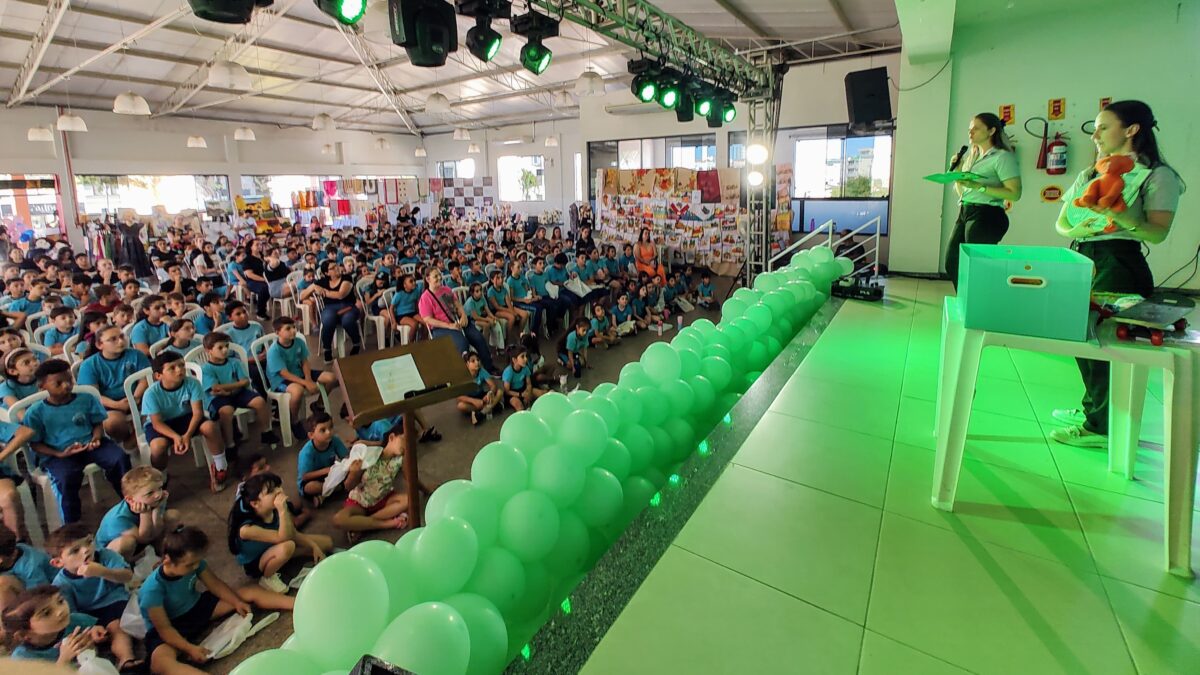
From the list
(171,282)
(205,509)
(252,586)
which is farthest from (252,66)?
(252,586)

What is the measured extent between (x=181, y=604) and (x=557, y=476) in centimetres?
168

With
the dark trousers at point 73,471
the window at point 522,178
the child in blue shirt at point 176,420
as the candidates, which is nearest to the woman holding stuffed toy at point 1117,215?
the child in blue shirt at point 176,420

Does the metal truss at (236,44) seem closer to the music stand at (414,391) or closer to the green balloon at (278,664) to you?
the music stand at (414,391)

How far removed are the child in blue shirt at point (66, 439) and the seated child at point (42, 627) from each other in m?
1.41

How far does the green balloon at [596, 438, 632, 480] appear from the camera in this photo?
2279mm

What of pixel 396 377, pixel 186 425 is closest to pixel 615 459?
Answer: pixel 396 377

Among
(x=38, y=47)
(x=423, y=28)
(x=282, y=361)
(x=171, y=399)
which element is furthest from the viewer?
(x=38, y=47)

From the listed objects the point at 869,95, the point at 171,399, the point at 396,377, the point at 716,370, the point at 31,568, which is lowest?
the point at 31,568

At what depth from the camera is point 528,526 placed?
1846 millimetres

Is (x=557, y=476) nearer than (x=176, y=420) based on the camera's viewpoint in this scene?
Yes

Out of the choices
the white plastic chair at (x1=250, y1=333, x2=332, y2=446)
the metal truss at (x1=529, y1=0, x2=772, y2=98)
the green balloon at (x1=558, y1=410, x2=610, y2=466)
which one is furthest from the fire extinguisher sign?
the white plastic chair at (x1=250, y1=333, x2=332, y2=446)

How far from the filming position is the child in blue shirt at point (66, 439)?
3.04m

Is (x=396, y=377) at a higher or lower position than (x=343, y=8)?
lower

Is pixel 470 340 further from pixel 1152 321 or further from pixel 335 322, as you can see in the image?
pixel 1152 321
